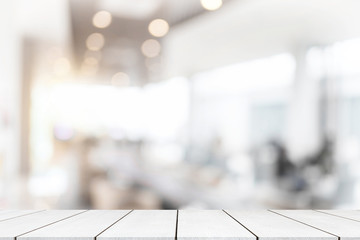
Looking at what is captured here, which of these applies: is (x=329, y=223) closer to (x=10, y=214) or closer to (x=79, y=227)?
(x=79, y=227)

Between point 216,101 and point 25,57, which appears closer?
point 25,57

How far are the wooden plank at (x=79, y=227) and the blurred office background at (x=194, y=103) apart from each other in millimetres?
2556

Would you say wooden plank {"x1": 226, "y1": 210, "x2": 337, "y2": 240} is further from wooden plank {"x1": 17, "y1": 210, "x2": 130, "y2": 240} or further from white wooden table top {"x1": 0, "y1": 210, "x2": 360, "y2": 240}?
wooden plank {"x1": 17, "y1": 210, "x2": 130, "y2": 240}

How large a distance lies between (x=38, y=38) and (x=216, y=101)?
190 centimetres

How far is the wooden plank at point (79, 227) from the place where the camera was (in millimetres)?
469

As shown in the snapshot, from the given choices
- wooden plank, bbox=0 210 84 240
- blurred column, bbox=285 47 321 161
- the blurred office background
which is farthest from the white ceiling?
wooden plank, bbox=0 210 84 240

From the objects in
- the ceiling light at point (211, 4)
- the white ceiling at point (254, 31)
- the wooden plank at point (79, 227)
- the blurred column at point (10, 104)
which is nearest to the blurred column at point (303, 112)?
the white ceiling at point (254, 31)

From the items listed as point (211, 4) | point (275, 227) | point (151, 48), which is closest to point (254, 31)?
point (211, 4)

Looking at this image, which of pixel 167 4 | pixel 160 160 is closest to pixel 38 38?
pixel 167 4

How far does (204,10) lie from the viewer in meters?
3.57

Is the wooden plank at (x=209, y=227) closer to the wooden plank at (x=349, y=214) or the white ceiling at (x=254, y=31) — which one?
the wooden plank at (x=349, y=214)

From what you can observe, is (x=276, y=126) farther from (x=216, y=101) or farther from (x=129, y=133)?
(x=129, y=133)

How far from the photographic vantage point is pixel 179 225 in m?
0.53

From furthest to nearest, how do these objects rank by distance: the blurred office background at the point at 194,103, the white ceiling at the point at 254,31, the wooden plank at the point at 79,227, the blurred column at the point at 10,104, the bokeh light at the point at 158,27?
the bokeh light at the point at 158,27 < the white ceiling at the point at 254,31 < the blurred office background at the point at 194,103 < the blurred column at the point at 10,104 < the wooden plank at the point at 79,227
